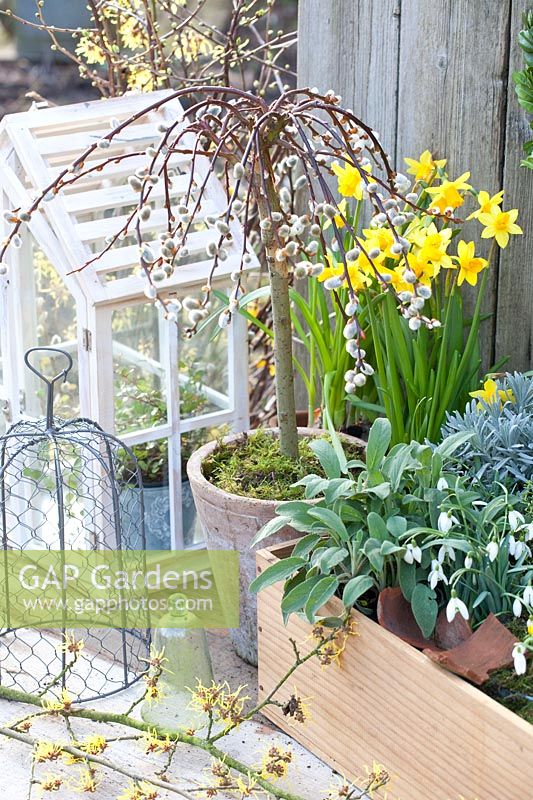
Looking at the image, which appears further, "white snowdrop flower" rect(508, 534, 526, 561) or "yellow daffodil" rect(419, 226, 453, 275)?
"yellow daffodil" rect(419, 226, 453, 275)

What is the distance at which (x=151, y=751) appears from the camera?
164cm

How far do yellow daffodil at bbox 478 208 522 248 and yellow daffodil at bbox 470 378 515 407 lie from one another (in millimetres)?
256

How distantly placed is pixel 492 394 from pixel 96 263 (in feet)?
2.56

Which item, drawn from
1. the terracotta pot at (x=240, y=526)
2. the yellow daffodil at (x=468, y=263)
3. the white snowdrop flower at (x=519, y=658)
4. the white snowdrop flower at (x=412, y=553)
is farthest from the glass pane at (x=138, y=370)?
the white snowdrop flower at (x=519, y=658)

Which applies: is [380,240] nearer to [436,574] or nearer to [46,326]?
[436,574]

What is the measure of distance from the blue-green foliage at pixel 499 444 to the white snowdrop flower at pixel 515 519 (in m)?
0.13

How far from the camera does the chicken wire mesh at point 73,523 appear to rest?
185 cm

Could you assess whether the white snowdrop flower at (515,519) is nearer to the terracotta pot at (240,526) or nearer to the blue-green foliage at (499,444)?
the blue-green foliage at (499,444)

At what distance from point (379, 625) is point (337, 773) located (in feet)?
0.99

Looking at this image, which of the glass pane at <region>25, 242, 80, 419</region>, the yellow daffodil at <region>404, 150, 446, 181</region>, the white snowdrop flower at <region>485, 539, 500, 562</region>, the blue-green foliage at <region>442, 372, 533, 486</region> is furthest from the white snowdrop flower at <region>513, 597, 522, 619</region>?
the glass pane at <region>25, 242, 80, 419</region>

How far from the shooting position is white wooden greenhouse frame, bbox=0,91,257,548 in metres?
1.99

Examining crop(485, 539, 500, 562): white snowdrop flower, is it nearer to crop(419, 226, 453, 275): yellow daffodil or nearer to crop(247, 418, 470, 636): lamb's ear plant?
crop(247, 418, 470, 636): lamb's ear plant

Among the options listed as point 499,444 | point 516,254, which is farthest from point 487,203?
point 499,444

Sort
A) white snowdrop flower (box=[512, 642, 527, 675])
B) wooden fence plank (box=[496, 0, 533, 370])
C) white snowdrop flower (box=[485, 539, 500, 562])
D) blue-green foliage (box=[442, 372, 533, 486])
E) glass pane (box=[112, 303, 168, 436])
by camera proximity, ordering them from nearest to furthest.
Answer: white snowdrop flower (box=[512, 642, 527, 675]), white snowdrop flower (box=[485, 539, 500, 562]), blue-green foliage (box=[442, 372, 533, 486]), wooden fence plank (box=[496, 0, 533, 370]), glass pane (box=[112, 303, 168, 436])
